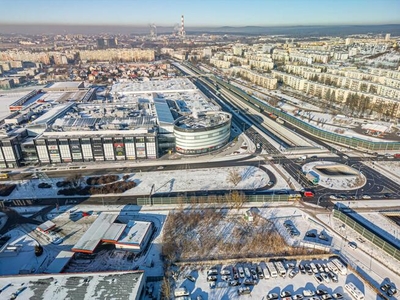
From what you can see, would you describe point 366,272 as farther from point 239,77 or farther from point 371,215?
point 239,77

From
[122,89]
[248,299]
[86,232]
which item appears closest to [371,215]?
[248,299]

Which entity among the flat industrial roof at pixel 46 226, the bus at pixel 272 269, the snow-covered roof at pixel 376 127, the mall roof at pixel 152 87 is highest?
the mall roof at pixel 152 87

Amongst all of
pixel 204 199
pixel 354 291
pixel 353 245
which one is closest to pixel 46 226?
pixel 204 199

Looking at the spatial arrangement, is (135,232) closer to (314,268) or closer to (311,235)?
(314,268)

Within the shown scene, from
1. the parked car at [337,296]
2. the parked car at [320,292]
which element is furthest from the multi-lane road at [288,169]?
the parked car at [320,292]

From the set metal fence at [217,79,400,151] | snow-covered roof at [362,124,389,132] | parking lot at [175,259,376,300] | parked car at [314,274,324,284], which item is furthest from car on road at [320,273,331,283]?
snow-covered roof at [362,124,389,132]

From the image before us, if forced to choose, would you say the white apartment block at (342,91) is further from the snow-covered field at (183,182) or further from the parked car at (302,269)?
the parked car at (302,269)
